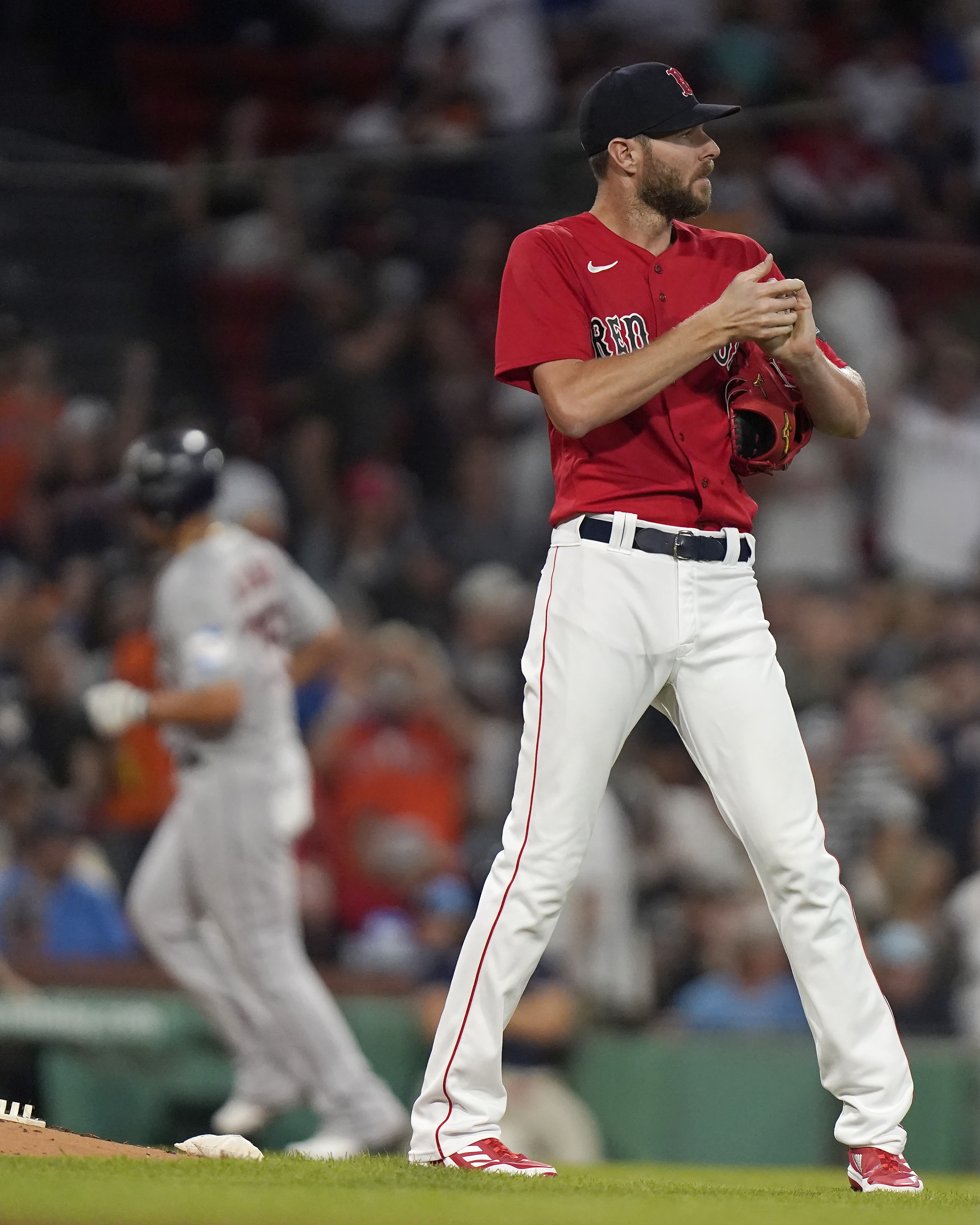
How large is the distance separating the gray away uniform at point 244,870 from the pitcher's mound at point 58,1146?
6.34 ft

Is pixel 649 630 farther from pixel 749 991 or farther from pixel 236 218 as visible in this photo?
pixel 236 218

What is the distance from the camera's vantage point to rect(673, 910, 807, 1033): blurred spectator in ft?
23.2

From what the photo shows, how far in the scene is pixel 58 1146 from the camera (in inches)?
150

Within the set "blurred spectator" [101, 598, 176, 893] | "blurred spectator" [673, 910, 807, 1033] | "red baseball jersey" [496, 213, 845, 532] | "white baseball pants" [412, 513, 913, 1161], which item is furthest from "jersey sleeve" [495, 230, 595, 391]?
"blurred spectator" [101, 598, 176, 893]

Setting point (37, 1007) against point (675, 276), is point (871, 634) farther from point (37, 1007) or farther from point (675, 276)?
point (675, 276)

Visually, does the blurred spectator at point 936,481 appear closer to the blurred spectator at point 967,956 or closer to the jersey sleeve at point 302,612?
the blurred spectator at point 967,956

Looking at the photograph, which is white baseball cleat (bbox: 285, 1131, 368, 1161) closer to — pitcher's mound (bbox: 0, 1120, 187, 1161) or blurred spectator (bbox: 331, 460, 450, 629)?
pitcher's mound (bbox: 0, 1120, 187, 1161)

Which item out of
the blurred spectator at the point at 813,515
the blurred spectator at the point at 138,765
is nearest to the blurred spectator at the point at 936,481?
the blurred spectator at the point at 813,515

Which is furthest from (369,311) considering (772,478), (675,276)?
(675,276)

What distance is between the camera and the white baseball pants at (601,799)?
3.50m

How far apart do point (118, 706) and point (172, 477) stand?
753 millimetres

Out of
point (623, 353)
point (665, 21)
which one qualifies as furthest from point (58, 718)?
point (623, 353)

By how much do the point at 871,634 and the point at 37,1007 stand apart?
4.06 meters

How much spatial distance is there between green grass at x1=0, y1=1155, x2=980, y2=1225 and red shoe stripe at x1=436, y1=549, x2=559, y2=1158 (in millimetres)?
133
